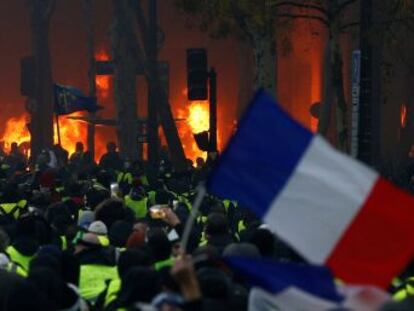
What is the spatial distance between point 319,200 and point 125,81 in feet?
95.7

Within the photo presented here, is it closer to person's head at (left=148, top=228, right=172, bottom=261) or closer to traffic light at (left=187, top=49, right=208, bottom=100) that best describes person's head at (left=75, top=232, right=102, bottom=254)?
person's head at (left=148, top=228, right=172, bottom=261)

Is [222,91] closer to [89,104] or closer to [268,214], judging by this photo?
[89,104]

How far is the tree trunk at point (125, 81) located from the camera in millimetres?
35469

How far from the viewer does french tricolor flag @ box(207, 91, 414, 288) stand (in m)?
6.62

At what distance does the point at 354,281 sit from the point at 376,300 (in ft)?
1.27

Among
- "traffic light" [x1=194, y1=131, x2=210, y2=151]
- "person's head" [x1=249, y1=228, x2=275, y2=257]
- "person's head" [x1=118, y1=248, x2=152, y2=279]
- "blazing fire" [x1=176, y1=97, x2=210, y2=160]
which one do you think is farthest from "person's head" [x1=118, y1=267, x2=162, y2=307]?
"blazing fire" [x1=176, y1=97, x2=210, y2=160]

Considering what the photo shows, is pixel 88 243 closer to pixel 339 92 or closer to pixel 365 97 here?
pixel 365 97

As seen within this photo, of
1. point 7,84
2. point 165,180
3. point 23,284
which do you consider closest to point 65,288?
point 23,284

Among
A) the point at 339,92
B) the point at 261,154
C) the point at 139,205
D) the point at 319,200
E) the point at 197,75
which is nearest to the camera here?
the point at 319,200

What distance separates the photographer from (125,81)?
117 ft

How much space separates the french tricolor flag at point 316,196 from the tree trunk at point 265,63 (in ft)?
55.9

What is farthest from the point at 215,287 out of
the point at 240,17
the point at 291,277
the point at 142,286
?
Answer: the point at 240,17

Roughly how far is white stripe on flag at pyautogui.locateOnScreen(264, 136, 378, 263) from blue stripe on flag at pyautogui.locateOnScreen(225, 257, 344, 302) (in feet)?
0.29

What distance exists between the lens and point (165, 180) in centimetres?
2141
